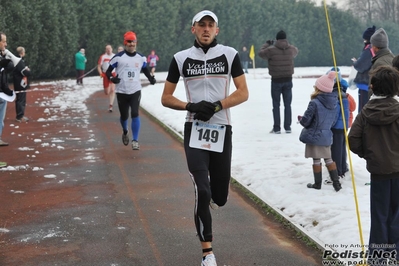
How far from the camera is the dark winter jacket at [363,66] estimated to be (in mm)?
10398

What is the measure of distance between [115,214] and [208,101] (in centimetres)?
243

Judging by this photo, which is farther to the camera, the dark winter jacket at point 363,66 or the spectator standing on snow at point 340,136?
the dark winter jacket at point 363,66

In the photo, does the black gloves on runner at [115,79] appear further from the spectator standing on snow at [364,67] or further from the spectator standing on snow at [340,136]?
the spectator standing on snow at [340,136]

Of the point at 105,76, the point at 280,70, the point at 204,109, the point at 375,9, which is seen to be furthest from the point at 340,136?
the point at 375,9

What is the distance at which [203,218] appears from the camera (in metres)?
5.54

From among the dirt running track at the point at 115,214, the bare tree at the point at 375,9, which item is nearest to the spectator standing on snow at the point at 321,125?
the dirt running track at the point at 115,214

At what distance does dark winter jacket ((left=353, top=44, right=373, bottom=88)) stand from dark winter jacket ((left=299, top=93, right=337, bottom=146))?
2.62 metres

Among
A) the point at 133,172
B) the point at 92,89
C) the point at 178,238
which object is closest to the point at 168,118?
the point at 133,172

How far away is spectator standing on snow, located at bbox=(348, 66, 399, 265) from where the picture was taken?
202 inches

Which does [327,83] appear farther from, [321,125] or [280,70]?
[280,70]

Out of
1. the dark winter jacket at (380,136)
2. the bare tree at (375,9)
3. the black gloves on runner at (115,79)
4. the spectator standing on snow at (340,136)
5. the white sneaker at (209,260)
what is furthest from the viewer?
the bare tree at (375,9)

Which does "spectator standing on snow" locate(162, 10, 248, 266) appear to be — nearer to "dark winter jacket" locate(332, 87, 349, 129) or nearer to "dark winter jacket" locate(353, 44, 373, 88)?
"dark winter jacket" locate(332, 87, 349, 129)

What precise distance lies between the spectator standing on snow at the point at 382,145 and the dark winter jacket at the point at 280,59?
8.29 metres

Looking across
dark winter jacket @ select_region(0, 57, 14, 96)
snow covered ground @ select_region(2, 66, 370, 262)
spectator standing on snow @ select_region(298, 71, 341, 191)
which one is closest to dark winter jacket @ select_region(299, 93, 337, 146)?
spectator standing on snow @ select_region(298, 71, 341, 191)
